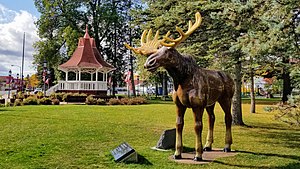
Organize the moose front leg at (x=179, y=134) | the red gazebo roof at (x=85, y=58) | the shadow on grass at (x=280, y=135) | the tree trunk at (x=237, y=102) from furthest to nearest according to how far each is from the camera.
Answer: the red gazebo roof at (x=85, y=58) → the tree trunk at (x=237, y=102) → the shadow on grass at (x=280, y=135) → the moose front leg at (x=179, y=134)

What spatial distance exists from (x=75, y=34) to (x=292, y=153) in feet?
99.4

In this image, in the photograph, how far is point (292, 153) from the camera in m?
8.06

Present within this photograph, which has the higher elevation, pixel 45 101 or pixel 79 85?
pixel 79 85

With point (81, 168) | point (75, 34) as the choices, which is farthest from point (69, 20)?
point (81, 168)

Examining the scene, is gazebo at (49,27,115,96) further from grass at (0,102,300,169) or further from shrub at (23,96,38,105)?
grass at (0,102,300,169)

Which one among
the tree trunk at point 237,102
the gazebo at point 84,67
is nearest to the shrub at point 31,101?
the gazebo at point 84,67

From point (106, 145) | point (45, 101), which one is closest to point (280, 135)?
point (106, 145)

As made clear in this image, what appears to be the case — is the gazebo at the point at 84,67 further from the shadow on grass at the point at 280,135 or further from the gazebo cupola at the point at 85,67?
the shadow on grass at the point at 280,135

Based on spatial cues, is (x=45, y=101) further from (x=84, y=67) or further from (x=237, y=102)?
(x=237, y=102)

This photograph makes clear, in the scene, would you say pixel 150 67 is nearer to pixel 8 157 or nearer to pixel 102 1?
pixel 8 157

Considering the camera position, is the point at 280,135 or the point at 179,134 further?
the point at 280,135

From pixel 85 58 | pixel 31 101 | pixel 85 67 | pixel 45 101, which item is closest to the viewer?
pixel 31 101

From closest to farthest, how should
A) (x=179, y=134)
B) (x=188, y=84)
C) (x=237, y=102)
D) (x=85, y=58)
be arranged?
1. (x=188, y=84)
2. (x=179, y=134)
3. (x=237, y=102)
4. (x=85, y=58)

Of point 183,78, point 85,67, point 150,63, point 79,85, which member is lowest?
point 183,78
